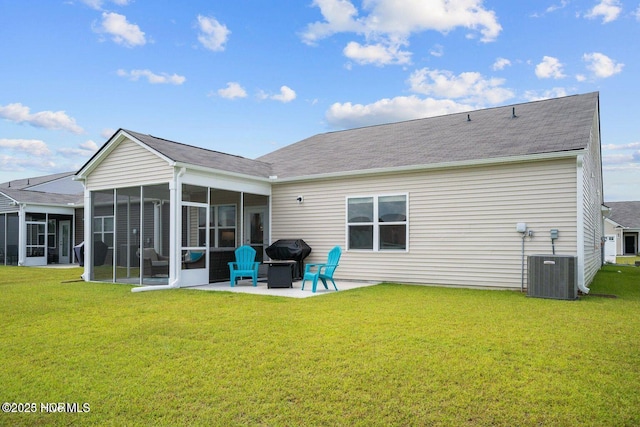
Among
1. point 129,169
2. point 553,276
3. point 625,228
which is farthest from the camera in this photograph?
point 625,228

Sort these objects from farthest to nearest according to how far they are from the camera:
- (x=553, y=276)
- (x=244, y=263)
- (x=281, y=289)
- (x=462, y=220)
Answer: (x=244, y=263), (x=462, y=220), (x=281, y=289), (x=553, y=276)

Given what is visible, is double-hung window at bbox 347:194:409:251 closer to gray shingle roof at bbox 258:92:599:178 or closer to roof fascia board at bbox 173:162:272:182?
gray shingle roof at bbox 258:92:599:178

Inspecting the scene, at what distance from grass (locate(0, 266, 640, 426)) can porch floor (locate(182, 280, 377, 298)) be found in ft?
5.25

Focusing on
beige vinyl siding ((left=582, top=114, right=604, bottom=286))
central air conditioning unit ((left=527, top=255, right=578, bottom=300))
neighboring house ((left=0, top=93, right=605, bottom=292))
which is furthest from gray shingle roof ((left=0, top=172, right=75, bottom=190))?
beige vinyl siding ((left=582, top=114, right=604, bottom=286))

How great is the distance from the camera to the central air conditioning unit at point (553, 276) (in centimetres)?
783

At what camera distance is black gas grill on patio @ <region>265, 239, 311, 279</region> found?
11.1 m

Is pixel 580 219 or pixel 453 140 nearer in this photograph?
pixel 580 219

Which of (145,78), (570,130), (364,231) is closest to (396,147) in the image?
(364,231)

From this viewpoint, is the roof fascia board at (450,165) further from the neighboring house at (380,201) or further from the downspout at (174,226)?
the downspout at (174,226)

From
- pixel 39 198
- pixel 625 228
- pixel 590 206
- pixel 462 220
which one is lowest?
pixel 625 228

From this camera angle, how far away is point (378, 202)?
10727 millimetres

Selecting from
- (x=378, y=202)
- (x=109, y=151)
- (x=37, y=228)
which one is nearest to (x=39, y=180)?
(x=37, y=228)

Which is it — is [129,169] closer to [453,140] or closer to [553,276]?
[453,140]

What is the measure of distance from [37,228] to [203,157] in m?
11.4
